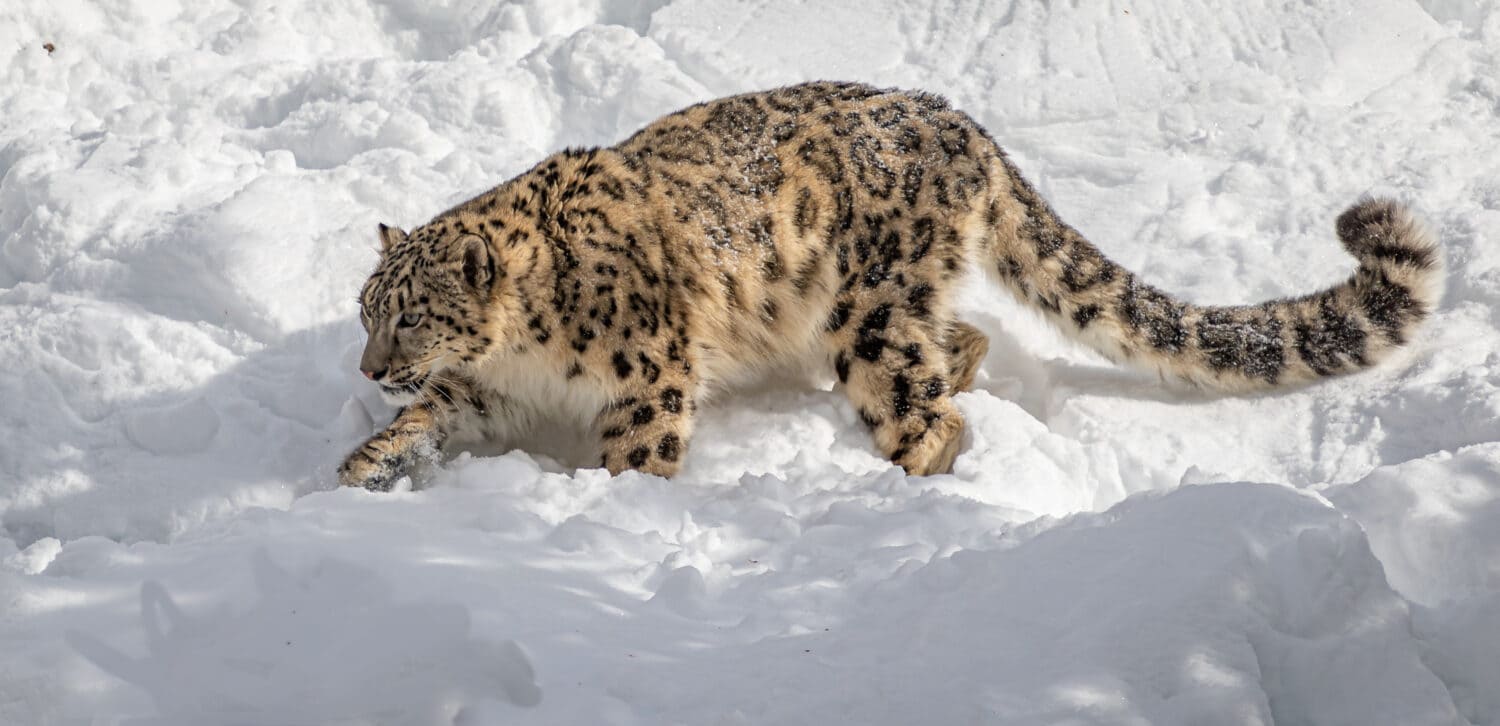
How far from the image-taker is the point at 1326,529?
346 cm

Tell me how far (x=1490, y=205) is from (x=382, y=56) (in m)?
7.21

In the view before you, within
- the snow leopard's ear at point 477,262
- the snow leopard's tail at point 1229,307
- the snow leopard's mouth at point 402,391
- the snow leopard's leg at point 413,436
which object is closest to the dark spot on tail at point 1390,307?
the snow leopard's tail at point 1229,307

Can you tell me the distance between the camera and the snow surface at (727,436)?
3299 millimetres

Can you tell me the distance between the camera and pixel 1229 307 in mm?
6133

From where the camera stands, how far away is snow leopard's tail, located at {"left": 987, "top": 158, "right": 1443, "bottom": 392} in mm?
5816

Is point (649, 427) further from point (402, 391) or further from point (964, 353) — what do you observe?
point (964, 353)

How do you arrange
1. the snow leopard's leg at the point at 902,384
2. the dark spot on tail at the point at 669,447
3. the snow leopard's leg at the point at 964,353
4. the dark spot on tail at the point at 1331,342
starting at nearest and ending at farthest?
the dark spot on tail at the point at 669,447 < the snow leopard's leg at the point at 902,384 < the dark spot on tail at the point at 1331,342 < the snow leopard's leg at the point at 964,353

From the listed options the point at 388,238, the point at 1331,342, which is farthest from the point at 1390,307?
the point at 388,238

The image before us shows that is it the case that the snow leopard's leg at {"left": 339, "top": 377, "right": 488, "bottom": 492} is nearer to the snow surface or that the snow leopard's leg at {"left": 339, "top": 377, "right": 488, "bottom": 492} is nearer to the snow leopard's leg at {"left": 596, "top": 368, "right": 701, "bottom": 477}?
the snow surface

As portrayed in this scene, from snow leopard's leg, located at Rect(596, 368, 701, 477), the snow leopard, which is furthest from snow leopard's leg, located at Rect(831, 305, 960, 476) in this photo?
snow leopard's leg, located at Rect(596, 368, 701, 477)

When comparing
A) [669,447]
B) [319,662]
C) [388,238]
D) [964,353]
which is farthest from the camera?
[964,353]

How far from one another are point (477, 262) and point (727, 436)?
138 centimetres

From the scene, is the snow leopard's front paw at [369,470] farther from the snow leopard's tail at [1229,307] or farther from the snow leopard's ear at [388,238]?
the snow leopard's tail at [1229,307]

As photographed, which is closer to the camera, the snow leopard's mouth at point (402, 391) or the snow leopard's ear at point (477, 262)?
the snow leopard's ear at point (477, 262)
